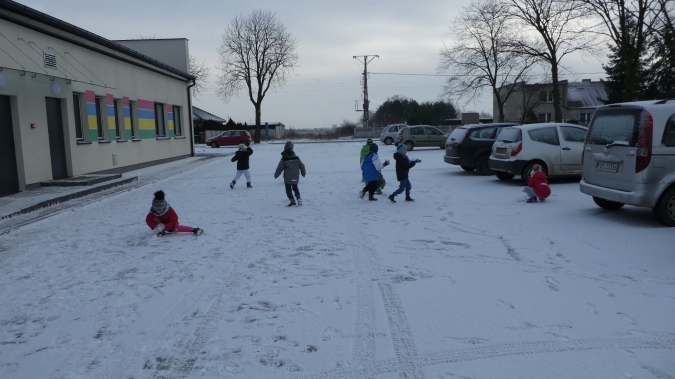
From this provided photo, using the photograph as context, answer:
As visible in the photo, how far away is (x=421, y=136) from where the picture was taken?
109 ft

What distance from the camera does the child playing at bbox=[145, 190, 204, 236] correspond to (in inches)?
344

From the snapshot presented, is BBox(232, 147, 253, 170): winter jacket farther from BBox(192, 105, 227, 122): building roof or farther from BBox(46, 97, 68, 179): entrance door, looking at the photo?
BBox(192, 105, 227, 122): building roof

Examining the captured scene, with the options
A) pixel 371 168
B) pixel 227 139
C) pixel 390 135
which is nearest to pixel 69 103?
pixel 371 168

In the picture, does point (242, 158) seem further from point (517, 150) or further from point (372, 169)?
point (517, 150)

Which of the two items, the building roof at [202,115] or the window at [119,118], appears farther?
the building roof at [202,115]

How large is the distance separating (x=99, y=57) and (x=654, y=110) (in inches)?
657

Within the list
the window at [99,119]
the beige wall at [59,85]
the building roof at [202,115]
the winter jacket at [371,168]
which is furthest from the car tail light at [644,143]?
the building roof at [202,115]

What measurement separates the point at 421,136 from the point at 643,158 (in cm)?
2507

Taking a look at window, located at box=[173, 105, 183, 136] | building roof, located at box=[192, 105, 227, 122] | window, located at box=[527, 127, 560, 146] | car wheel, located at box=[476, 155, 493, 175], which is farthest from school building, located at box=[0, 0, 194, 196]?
building roof, located at box=[192, 105, 227, 122]

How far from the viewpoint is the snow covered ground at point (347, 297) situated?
4.08m

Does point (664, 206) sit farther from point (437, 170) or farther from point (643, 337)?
point (437, 170)

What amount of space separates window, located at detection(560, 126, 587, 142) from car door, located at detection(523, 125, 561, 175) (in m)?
0.25

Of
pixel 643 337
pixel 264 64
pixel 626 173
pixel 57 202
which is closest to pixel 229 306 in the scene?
pixel 643 337

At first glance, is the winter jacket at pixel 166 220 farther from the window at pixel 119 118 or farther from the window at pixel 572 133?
the window at pixel 119 118
